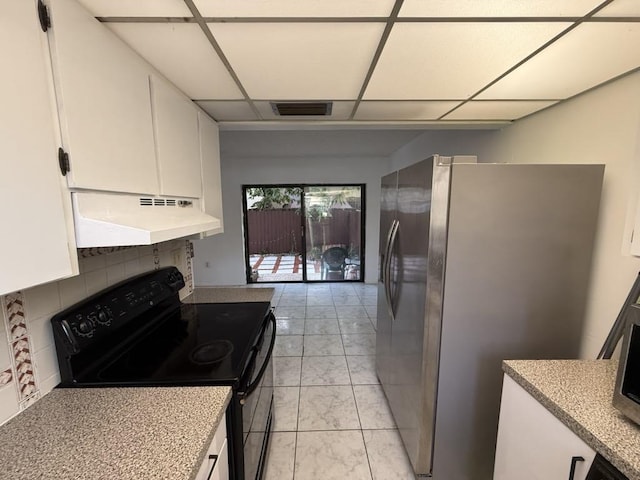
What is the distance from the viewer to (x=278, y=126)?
206 centimetres

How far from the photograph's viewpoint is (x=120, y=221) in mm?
888

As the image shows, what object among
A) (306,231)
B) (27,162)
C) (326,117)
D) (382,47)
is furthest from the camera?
(306,231)

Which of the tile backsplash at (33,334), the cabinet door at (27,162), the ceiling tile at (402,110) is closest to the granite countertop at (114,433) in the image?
the tile backsplash at (33,334)

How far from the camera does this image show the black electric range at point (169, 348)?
3.27ft

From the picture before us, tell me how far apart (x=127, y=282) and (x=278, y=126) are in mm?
1453

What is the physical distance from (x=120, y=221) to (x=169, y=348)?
0.68 m

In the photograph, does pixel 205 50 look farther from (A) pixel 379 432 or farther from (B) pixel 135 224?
(A) pixel 379 432

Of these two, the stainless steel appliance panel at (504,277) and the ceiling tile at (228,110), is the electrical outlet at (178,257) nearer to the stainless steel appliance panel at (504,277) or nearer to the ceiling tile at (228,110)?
the ceiling tile at (228,110)

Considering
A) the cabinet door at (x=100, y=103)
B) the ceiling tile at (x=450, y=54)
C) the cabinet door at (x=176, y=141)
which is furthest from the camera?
the cabinet door at (x=176, y=141)

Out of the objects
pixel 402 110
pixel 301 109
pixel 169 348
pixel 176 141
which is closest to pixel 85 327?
pixel 169 348

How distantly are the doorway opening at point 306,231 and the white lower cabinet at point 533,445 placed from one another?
412 centimetres

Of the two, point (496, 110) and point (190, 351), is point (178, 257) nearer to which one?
point (190, 351)

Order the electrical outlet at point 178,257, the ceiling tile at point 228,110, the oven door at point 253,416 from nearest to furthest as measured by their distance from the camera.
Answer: the oven door at point 253,416 < the ceiling tile at point 228,110 < the electrical outlet at point 178,257

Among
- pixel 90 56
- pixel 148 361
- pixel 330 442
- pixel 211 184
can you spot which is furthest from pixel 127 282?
pixel 330 442
